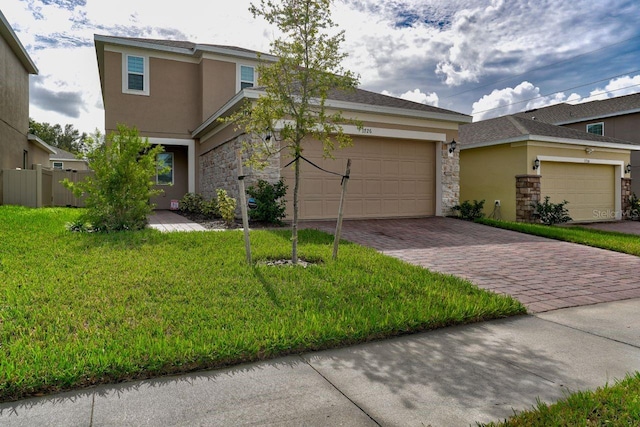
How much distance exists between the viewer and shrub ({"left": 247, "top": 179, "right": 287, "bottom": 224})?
32.6ft

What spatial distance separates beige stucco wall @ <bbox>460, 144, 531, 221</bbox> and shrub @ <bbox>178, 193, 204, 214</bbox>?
10142mm

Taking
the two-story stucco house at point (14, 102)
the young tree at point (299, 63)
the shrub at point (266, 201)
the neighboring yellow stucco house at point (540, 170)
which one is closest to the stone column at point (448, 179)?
the neighboring yellow stucco house at point (540, 170)

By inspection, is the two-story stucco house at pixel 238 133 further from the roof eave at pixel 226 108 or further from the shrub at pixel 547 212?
the shrub at pixel 547 212

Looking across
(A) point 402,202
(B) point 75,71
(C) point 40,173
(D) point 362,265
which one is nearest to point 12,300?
(D) point 362,265

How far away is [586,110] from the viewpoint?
22.1 meters

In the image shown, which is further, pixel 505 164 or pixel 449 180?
pixel 505 164

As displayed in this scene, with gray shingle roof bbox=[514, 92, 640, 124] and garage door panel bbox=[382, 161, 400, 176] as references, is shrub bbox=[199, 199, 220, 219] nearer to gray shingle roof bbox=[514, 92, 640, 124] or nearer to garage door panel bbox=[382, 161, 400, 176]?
garage door panel bbox=[382, 161, 400, 176]

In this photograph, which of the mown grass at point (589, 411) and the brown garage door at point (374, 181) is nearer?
the mown grass at point (589, 411)

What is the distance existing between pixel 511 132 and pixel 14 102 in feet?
64.0

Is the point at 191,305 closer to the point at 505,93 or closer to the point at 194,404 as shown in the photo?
the point at 194,404

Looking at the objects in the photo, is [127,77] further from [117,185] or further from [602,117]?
[602,117]

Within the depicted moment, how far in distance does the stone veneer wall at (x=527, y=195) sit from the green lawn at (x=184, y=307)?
370 inches

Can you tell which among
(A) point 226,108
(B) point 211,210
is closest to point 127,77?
(A) point 226,108

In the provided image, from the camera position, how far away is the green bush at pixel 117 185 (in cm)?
806
